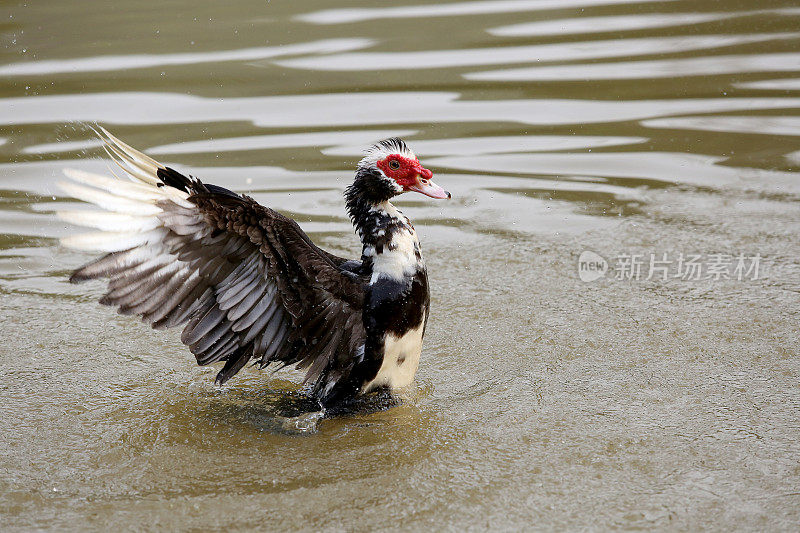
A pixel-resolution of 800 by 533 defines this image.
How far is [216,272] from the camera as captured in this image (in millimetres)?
4398

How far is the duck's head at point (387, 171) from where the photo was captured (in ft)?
15.1

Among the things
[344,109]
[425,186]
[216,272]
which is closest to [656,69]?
[344,109]

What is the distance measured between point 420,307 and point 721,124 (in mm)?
4894

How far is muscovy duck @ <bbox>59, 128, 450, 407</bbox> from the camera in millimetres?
4211

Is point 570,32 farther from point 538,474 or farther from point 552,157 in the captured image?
point 538,474

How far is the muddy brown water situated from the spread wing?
41cm

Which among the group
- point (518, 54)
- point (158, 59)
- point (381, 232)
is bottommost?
point (381, 232)

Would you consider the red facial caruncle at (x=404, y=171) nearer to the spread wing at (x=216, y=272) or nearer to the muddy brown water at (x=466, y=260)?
the spread wing at (x=216, y=272)

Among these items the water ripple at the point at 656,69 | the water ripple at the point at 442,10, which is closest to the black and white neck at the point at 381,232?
the water ripple at the point at 656,69

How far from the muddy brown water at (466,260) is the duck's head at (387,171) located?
1017 mm

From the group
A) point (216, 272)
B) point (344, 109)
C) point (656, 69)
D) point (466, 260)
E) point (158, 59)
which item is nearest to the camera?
point (216, 272)

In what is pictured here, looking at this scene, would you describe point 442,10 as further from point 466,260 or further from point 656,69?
point 466,260

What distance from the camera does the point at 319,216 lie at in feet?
23.8

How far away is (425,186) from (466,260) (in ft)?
6.06
